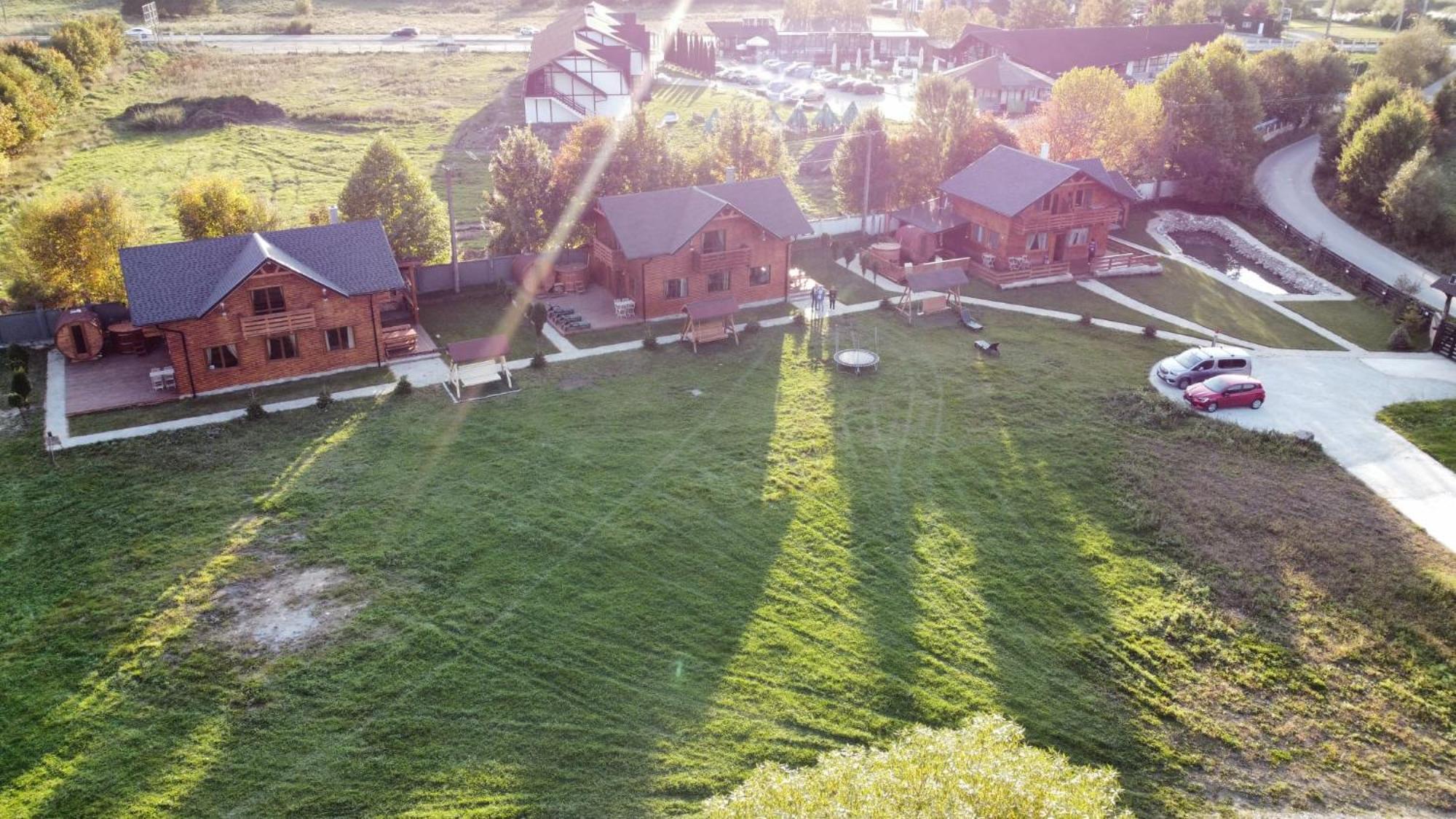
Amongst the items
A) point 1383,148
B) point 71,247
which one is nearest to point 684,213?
point 71,247

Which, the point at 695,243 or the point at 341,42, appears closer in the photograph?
the point at 695,243

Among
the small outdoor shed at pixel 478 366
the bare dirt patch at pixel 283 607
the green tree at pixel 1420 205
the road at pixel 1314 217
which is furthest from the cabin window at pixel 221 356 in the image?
the green tree at pixel 1420 205

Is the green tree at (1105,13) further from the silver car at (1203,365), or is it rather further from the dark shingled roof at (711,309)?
the dark shingled roof at (711,309)

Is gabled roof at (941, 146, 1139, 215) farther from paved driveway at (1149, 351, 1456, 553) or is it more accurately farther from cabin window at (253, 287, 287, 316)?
cabin window at (253, 287, 287, 316)

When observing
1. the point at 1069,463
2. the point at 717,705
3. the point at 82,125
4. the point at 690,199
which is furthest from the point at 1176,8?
the point at 717,705

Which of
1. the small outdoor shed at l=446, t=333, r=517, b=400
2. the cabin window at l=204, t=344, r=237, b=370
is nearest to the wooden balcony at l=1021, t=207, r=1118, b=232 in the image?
the small outdoor shed at l=446, t=333, r=517, b=400

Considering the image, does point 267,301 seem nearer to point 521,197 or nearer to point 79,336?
point 79,336

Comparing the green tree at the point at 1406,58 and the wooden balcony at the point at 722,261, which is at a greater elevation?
the green tree at the point at 1406,58
